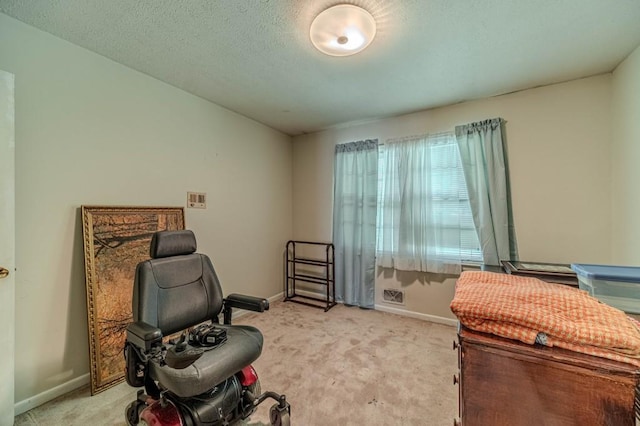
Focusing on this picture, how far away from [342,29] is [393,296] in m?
2.81

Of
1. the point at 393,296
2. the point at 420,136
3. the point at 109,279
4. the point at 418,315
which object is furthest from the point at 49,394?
the point at 420,136

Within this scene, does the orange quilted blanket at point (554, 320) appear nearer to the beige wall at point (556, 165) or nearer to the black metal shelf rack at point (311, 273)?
the beige wall at point (556, 165)

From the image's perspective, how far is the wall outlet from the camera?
2555mm

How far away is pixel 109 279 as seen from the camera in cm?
190

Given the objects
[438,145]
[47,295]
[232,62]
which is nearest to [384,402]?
[47,295]

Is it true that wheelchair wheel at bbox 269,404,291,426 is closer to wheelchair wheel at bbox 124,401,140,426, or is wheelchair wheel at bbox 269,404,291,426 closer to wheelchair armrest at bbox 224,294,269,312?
wheelchair armrest at bbox 224,294,269,312

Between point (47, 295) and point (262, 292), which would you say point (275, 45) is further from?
point (262, 292)

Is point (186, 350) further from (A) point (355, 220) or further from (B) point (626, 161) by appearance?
(B) point (626, 161)

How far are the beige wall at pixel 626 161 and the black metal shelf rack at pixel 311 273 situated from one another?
268cm

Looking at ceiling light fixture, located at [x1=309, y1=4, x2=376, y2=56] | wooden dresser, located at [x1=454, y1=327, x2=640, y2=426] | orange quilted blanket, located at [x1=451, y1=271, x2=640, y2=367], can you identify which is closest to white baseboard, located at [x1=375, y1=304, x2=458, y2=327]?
orange quilted blanket, located at [x1=451, y1=271, x2=640, y2=367]

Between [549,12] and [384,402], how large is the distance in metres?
2.61

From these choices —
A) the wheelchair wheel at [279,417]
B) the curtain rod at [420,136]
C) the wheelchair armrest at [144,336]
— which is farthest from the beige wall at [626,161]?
the wheelchair armrest at [144,336]

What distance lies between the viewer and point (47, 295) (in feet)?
5.56

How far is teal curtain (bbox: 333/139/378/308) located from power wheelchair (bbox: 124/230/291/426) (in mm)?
1885
